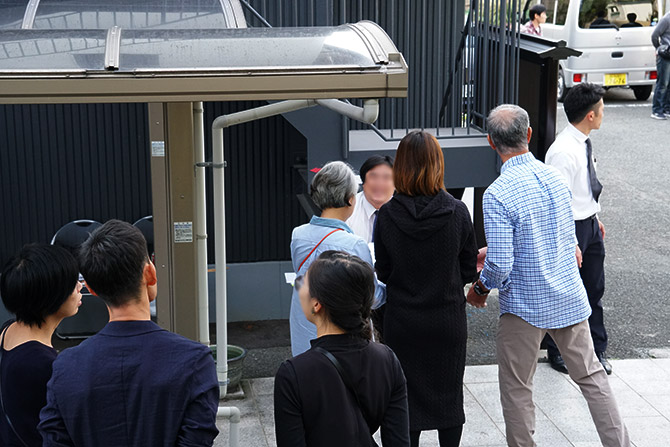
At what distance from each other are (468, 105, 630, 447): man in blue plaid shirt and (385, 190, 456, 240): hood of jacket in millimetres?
358

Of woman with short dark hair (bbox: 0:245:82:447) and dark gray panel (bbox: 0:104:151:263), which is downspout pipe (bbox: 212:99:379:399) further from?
dark gray panel (bbox: 0:104:151:263)

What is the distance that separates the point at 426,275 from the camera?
396cm

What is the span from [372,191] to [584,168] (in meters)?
1.58

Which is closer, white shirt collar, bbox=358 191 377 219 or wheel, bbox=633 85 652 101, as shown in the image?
white shirt collar, bbox=358 191 377 219

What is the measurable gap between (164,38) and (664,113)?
14519 mm

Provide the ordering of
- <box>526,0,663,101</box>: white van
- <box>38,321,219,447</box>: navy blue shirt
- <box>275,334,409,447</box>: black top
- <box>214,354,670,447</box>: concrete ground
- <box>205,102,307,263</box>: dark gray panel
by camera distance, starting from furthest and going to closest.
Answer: <box>526,0,663,101</box>: white van < <box>205,102,307,263</box>: dark gray panel < <box>214,354,670,447</box>: concrete ground < <box>275,334,409,447</box>: black top < <box>38,321,219,447</box>: navy blue shirt

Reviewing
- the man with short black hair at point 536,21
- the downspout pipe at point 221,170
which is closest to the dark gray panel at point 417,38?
the downspout pipe at point 221,170

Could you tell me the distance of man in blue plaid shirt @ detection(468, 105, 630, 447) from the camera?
13.7 ft

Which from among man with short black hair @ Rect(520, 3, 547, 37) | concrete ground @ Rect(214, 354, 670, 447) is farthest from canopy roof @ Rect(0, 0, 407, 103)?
man with short black hair @ Rect(520, 3, 547, 37)

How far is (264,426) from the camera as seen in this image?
207 inches

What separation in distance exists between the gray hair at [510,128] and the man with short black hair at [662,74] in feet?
40.4

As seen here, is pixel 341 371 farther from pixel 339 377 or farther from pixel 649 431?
pixel 649 431

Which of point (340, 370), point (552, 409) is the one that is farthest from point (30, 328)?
point (552, 409)

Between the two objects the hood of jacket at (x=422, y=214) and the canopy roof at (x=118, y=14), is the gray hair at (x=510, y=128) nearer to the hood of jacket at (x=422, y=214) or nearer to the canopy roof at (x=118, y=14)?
the hood of jacket at (x=422, y=214)
